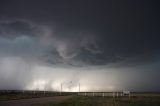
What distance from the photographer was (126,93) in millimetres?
79750
